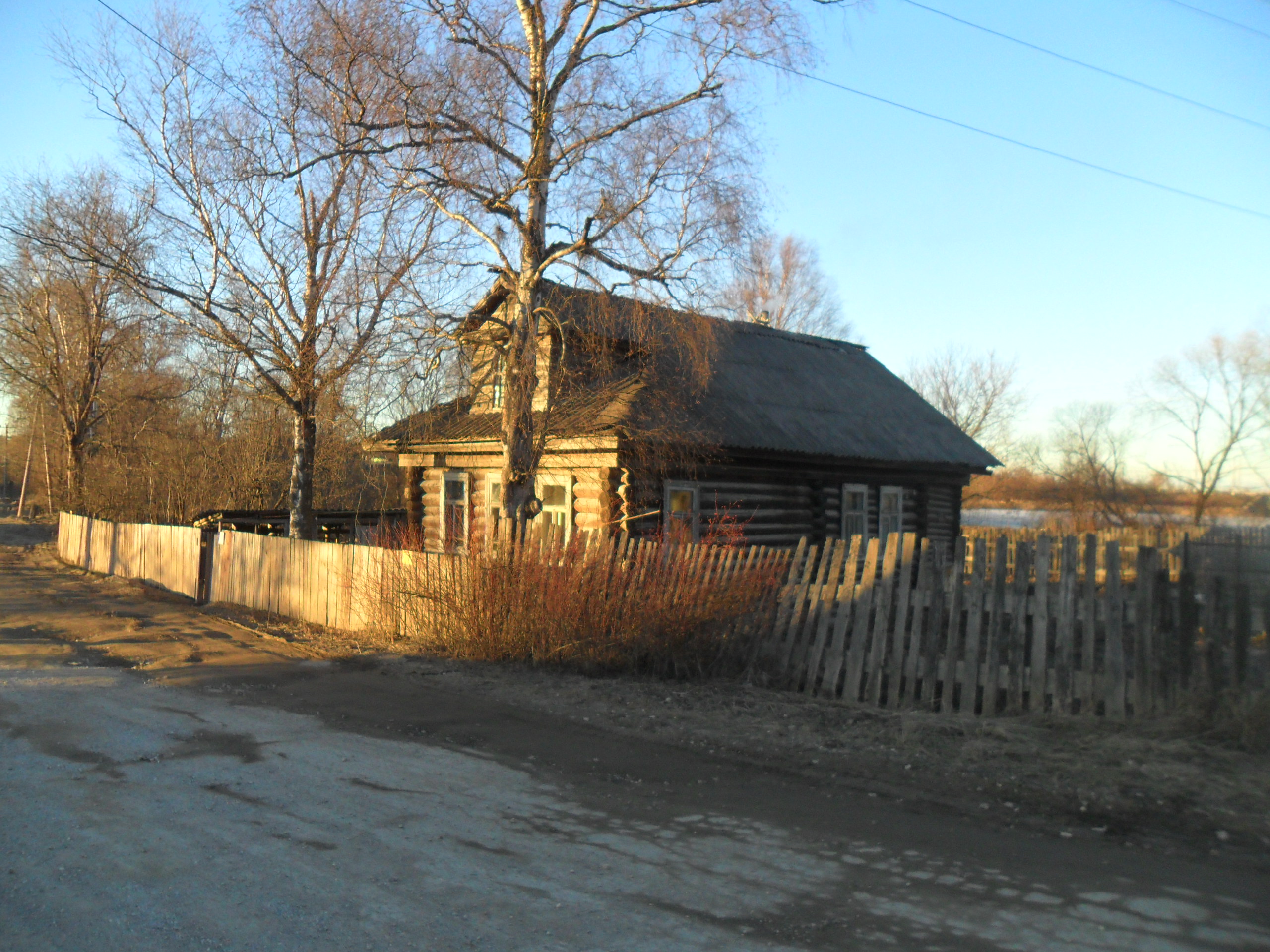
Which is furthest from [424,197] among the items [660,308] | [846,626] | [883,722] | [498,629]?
[883,722]

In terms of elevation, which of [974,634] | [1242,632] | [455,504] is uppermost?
[455,504]

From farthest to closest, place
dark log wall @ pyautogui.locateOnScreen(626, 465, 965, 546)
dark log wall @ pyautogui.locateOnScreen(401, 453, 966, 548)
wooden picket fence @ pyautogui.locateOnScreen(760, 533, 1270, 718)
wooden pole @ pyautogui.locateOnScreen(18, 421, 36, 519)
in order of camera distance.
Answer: wooden pole @ pyautogui.locateOnScreen(18, 421, 36, 519), dark log wall @ pyautogui.locateOnScreen(626, 465, 965, 546), dark log wall @ pyautogui.locateOnScreen(401, 453, 966, 548), wooden picket fence @ pyautogui.locateOnScreen(760, 533, 1270, 718)

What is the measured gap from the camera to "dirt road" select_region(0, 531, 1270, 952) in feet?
13.2

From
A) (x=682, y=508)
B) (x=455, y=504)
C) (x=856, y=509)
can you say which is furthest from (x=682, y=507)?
(x=455, y=504)

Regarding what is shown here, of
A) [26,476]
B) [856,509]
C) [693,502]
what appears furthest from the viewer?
[26,476]

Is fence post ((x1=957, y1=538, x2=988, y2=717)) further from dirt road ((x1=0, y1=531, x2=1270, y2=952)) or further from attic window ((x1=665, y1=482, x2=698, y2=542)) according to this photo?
attic window ((x1=665, y1=482, x2=698, y2=542))

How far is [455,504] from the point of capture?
20.4 metres

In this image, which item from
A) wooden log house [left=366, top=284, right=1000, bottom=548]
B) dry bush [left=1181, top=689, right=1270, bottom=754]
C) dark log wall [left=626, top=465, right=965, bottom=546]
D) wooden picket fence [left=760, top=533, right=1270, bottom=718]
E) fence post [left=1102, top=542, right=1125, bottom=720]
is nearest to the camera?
dry bush [left=1181, top=689, right=1270, bottom=754]

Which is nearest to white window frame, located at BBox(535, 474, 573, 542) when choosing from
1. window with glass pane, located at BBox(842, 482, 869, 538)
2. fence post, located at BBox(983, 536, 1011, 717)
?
window with glass pane, located at BBox(842, 482, 869, 538)

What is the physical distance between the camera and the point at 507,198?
12852mm

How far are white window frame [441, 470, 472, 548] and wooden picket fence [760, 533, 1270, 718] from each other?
10993 mm

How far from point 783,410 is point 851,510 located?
9.93 feet

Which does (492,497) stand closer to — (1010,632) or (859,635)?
(859,635)

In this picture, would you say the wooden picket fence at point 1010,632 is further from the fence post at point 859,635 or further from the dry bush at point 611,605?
the dry bush at point 611,605
